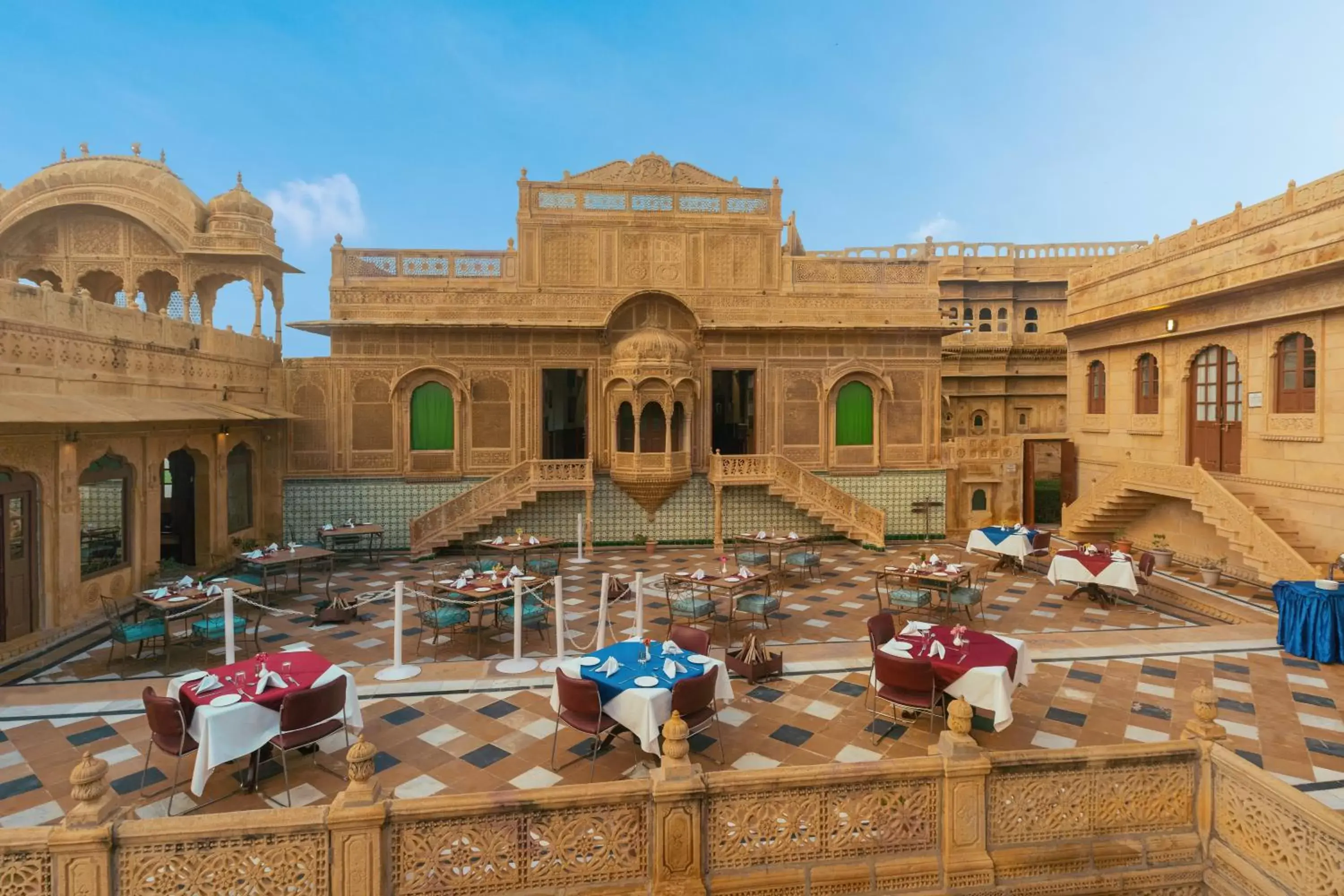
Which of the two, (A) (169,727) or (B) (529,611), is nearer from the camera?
(A) (169,727)

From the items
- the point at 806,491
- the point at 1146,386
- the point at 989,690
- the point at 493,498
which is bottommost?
the point at 989,690

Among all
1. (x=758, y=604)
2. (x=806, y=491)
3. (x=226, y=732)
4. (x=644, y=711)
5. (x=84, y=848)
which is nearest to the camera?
(x=84, y=848)

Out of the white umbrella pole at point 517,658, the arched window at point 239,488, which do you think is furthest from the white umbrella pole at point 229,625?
the arched window at point 239,488

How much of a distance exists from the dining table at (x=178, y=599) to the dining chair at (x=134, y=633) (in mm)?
90

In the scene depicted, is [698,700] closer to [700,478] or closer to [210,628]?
[210,628]

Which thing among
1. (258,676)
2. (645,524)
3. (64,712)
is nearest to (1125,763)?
(258,676)

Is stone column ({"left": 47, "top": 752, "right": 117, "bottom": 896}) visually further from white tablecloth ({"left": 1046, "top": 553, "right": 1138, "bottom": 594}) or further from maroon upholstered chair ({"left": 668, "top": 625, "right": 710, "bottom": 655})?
white tablecloth ({"left": 1046, "top": 553, "right": 1138, "bottom": 594})

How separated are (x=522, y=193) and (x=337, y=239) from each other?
4.99m

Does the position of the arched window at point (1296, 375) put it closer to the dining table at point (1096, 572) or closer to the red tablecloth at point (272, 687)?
the dining table at point (1096, 572)

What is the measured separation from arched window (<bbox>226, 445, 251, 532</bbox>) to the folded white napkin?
11.2 m

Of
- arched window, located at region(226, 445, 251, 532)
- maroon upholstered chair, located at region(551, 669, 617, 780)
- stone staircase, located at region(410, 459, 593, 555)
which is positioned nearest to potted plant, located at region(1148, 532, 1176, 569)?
stone staircase, located at region(410, 459, 593, 555)

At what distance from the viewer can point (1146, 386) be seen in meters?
17.4

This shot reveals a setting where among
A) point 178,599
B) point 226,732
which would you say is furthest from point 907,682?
point 178,599

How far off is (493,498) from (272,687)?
437 inches
